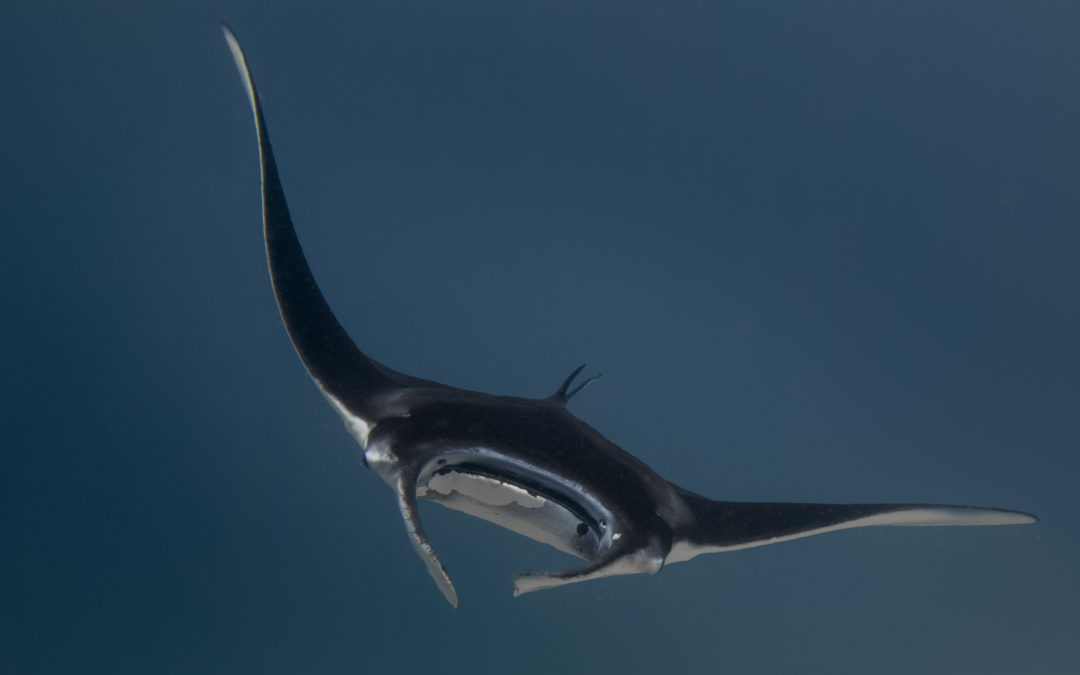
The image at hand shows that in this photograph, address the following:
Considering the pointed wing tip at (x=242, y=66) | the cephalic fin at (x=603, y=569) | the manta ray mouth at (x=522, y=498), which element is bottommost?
the cephalic fin at (x=603, y=569)

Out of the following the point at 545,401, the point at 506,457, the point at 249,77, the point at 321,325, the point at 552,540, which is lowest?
the point at 552,540

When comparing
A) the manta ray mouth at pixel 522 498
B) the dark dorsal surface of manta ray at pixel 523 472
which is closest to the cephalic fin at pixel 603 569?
the dark dorsal surface of manta ray at pixel 523 472

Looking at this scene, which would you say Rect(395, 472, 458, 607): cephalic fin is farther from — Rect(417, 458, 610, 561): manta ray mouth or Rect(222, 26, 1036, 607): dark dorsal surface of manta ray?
Rect(417, 458, 610, 561): manta ray mouth

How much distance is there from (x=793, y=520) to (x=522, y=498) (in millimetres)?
1157

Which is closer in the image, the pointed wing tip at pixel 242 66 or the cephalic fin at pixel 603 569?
the cephalic fin at pixel 603 569

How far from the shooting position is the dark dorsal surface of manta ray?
241cm

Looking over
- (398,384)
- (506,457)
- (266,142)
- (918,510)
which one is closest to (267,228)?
(266,142)

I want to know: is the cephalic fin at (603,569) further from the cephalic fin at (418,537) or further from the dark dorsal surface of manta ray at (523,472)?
the cephalic fin at (418,537)

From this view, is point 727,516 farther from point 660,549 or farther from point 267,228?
point 267,228

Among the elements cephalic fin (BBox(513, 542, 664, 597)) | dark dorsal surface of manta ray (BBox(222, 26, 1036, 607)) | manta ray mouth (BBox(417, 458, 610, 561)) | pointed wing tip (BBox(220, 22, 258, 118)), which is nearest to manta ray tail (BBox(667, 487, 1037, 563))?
dark dorsal surface of manta ray (BBox(222, 26, 1036, 607))

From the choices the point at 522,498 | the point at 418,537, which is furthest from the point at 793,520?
the point at 418,537

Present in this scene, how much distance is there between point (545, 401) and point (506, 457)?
3.07 ft

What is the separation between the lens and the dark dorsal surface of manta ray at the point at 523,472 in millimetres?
2408

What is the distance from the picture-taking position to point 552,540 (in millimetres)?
2885
